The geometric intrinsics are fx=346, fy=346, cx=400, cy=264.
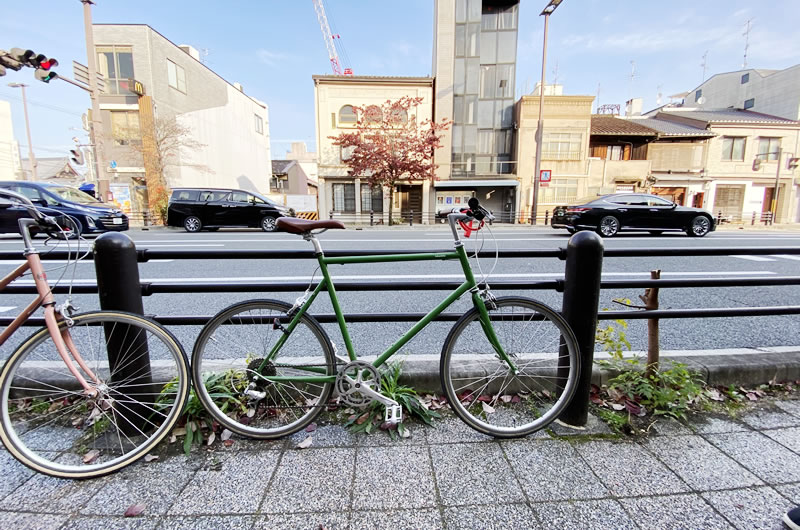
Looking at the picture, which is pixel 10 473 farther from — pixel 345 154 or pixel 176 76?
pixel 176 76

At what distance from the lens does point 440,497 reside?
5.05ft

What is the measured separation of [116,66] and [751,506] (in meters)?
29.0

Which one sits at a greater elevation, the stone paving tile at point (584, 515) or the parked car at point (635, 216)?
the parked car at point (635, 216)

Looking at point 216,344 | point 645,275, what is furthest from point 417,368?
point 645,275

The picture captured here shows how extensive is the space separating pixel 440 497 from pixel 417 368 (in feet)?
2.83

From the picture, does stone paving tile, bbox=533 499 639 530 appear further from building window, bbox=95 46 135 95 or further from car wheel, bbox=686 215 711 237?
building window, bbox=95 46 135 95

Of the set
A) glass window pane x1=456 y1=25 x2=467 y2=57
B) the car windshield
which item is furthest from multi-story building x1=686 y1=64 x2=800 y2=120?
the car windshield

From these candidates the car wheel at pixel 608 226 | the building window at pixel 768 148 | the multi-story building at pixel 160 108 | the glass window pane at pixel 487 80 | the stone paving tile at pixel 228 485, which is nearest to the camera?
the stone paving tile at pixel 228 485

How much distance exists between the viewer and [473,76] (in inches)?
916

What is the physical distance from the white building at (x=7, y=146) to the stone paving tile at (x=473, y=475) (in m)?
53.6

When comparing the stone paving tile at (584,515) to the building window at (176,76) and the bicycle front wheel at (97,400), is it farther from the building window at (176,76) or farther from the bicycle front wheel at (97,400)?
the building window at (176,76)

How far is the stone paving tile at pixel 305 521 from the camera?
1391 millimetres

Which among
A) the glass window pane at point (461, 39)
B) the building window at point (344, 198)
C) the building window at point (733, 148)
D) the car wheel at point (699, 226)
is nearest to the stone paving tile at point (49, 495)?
the car wheel at point (699, 226)

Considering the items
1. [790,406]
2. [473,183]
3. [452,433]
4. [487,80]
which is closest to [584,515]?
[452,433]
